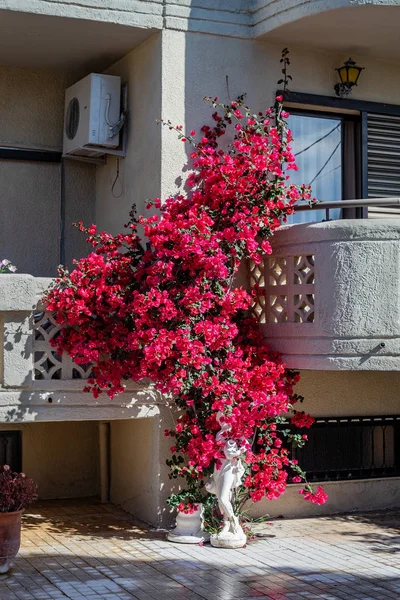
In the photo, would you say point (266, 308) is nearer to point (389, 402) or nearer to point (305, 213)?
point (305, 213)

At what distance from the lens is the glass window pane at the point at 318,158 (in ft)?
37.3

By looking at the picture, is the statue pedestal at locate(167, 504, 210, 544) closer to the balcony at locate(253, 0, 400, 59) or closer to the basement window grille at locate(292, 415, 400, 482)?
the basement window grille at locate(292, 415, 400, 482)

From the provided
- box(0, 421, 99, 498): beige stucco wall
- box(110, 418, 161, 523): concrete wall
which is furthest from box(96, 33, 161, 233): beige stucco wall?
box(0, 421, 99, 498): beige stucco wall

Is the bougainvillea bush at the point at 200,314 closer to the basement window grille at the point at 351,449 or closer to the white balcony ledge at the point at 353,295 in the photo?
the white balcony ledge at the point at 353,295

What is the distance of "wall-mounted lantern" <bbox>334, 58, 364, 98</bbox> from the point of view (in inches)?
442

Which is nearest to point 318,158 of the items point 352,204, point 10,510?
point 352,204

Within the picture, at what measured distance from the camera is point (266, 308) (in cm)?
1045

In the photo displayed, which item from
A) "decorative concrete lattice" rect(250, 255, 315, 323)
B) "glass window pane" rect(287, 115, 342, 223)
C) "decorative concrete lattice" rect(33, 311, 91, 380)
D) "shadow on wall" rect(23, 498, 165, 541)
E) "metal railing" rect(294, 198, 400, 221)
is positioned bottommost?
"shadow on wall" rect(23, 498, 165, 541)

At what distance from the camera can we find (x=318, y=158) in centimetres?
1152

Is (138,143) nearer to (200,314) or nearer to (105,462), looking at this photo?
(200,314)

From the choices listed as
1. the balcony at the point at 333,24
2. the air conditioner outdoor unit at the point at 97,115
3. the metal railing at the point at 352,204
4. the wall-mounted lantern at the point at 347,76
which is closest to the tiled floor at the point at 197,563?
the metal railing at the point at 352,204

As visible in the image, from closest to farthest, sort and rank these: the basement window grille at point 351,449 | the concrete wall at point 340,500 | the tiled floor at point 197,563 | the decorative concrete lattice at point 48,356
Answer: the tiled floor at point 197,563 < the decorative concrete lattice at point 48,356 < the concrete wall at point 340,500 < the basement window grille at point 351,449

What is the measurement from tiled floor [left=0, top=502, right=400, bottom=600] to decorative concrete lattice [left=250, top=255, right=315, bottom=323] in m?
2.28

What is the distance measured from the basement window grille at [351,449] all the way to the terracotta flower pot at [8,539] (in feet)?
12.0
